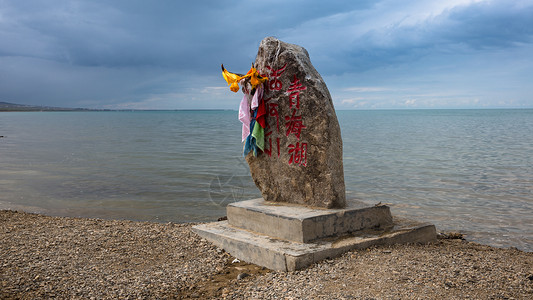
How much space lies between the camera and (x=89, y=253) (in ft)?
19.4

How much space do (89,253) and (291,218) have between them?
2.78 meters

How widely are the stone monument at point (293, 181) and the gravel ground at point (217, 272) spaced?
0.84ft

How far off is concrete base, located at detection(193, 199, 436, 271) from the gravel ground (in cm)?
15

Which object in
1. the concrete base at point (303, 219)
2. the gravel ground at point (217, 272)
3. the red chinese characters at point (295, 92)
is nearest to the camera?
the gravel ground at point (217, 272)

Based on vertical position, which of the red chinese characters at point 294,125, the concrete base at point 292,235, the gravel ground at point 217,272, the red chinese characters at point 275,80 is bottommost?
the gravel ground at point 217,272

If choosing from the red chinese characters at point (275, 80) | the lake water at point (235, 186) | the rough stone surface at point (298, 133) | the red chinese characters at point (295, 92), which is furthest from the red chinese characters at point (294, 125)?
the lake water at point (235, 186)

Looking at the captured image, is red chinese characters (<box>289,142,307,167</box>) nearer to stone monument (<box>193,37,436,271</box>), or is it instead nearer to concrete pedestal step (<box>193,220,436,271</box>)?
stone monument (<box>193,37,436,271</box>)

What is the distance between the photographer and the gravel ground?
450 centimetres

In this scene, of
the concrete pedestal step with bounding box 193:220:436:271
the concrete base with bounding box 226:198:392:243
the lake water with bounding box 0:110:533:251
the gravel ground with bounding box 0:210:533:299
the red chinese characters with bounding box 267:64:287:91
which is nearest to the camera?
the gravel ground with bounding box 0:210:533:299

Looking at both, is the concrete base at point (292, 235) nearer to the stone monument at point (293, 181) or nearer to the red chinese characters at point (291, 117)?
the stone monument at point (293, 181)

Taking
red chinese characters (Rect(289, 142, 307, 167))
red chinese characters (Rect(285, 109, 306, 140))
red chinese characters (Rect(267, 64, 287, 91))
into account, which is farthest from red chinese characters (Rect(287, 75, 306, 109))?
red chinese characters (Rect(289, 142, 307, 167))

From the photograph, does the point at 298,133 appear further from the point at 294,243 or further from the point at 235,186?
the point at 235,186

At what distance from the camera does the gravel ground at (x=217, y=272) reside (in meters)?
4.50

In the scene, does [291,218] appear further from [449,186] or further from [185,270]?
[449,186]
